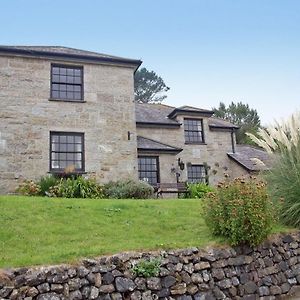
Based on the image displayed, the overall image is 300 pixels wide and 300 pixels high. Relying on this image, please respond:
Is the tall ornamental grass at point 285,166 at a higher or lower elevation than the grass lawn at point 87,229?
higher

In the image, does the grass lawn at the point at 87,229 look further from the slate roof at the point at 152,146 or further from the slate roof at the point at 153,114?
the slate roof at the point at 153,114

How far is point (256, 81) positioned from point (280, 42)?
2.70 metres

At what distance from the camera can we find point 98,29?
510 inches

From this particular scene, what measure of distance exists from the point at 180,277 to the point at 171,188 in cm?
1161

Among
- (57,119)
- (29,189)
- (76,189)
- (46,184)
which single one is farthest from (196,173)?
(29,189)

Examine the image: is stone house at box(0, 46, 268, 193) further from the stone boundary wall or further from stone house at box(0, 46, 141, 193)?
the stone boundary wall

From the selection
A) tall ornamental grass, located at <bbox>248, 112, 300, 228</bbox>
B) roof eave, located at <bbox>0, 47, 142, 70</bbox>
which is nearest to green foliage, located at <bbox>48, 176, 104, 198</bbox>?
roof eave, located at <bbox>0, 47, 142, 70</bbox>

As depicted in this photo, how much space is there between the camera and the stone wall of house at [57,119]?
16.5 m

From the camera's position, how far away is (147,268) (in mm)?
6395

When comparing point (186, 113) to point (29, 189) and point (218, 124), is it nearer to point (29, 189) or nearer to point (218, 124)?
point (218, 124)

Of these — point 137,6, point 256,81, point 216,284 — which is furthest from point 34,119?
point 216,284

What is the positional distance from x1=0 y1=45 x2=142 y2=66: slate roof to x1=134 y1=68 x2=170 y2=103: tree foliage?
31.3 m

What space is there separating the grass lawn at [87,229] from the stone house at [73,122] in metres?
5.78

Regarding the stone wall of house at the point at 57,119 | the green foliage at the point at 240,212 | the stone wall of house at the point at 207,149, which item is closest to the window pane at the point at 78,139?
the stone wall of house at the point at 57,119
